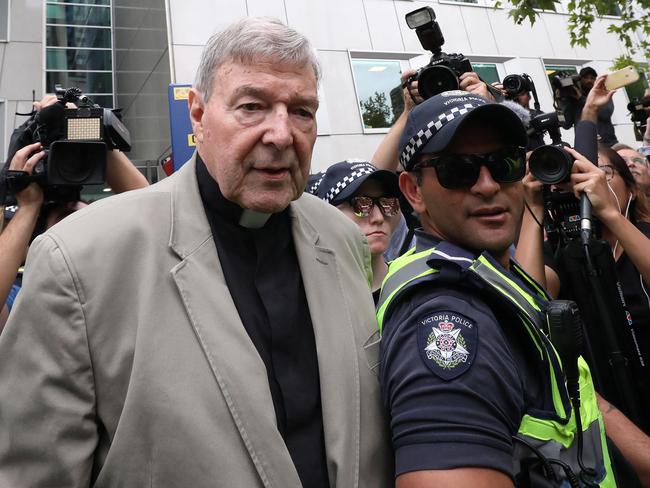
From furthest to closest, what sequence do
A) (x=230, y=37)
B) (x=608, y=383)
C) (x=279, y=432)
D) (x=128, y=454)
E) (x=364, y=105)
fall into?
(x=364, y=105) → (x=608, y=383) → (x=230, y=37) → (x=279, y=432) → (x=128, y=454)

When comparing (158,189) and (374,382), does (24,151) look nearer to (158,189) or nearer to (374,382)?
(158,189)

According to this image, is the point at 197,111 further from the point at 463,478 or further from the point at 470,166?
the point at 463,478

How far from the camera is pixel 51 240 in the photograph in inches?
50.8

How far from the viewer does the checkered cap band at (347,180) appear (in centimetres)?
322

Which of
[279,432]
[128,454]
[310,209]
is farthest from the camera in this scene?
[310,209]

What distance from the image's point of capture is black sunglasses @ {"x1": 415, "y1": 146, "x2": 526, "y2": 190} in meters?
1.65

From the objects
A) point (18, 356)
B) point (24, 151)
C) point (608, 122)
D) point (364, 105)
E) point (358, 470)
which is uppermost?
point (364, 105)

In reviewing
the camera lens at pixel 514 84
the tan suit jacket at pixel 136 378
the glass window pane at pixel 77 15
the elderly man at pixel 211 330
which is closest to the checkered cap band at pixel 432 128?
the elderly man at pixel 211 330

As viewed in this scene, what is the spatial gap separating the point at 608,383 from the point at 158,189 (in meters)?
2.01

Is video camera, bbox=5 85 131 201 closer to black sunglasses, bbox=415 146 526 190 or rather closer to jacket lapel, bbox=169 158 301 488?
jacket lapel, bbox=169 158 301 488

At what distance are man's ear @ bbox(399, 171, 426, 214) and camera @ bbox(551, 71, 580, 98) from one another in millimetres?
2500

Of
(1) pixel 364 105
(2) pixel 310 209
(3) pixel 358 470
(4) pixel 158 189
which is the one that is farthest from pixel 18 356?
(1) pixel 364 105

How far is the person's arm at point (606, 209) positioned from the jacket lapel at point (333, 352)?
4.48ft

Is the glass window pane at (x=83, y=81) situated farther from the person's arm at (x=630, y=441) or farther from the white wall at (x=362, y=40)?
the person's arm at (x=630, y=441)
